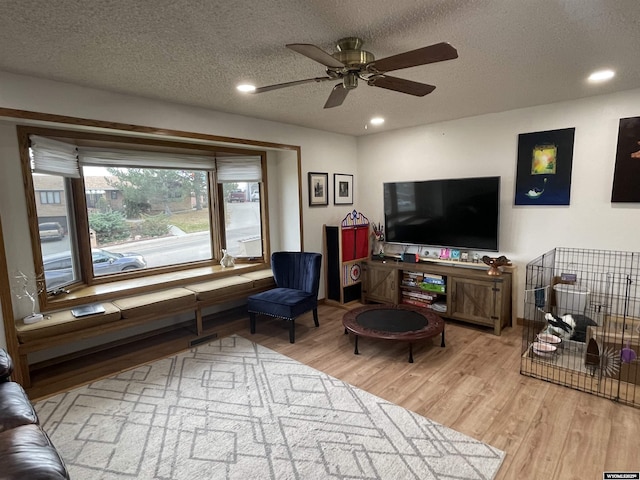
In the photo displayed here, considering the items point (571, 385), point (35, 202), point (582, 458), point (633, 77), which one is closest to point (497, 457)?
point (582, 458)

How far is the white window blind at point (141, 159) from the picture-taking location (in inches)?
138

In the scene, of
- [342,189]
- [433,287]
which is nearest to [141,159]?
[342,189]

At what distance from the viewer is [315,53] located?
1.76m

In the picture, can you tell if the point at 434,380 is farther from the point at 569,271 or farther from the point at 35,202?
the point at 35,202

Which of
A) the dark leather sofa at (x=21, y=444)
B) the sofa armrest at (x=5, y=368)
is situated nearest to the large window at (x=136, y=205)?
the sofa armrest at (x=5, y=368)

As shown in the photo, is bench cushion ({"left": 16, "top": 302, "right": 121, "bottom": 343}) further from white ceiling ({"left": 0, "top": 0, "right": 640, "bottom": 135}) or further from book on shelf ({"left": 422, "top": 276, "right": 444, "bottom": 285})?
book on shelf ({"left": 422, "top": 276, "right": 444, "bottom": 285})

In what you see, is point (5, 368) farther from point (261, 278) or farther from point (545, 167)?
point (545, 167)

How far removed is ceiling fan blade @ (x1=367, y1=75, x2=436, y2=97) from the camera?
7.15 ft

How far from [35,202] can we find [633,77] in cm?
521

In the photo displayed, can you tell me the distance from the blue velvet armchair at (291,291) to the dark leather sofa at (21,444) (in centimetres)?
216

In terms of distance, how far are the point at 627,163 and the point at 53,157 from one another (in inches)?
209

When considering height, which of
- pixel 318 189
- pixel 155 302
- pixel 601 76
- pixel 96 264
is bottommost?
pixel 155 302

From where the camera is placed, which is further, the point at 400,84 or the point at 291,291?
the point at 291,291

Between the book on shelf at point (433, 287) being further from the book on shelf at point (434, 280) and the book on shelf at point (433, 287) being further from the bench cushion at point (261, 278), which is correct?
the bench cushion at point (261, 278)
